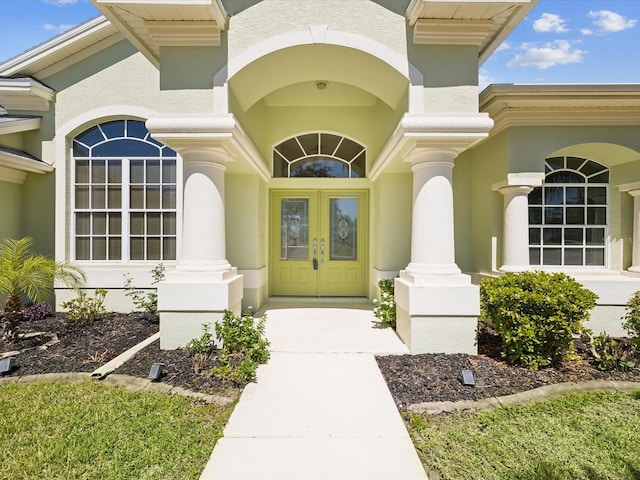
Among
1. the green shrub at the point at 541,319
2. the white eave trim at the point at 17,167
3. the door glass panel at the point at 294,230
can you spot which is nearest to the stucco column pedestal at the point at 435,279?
the green shrub at the point at 541,319

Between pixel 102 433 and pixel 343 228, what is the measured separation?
6.49 m

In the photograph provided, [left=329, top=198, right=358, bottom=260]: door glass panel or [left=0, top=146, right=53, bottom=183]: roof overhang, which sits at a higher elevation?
[left=0, top=146, right=53, bottom=183]: roof overhang

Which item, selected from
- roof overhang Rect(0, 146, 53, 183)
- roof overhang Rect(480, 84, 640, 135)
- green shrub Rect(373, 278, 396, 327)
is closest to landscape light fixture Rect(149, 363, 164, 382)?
green shrub Rect(373, 278, 396, 327)

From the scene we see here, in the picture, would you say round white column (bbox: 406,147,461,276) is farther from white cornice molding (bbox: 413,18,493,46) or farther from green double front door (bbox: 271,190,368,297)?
green double front door (bbox: 271,190,368,297)

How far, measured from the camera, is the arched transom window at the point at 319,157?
8211 mm

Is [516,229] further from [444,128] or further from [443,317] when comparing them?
[444,128]

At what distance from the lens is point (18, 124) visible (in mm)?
7094

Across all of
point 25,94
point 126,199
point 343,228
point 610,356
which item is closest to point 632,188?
point 610,356

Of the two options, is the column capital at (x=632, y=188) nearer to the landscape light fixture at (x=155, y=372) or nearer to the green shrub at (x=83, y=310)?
the landscape light fixture at (x=155, y=372)

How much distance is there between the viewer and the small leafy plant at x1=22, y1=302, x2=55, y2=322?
22.2 feet

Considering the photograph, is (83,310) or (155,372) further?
(83,310)

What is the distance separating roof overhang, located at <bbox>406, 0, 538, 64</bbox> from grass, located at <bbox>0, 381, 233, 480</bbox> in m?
5.53

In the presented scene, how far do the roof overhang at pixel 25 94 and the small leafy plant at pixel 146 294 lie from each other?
430cm

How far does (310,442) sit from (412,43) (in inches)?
207
